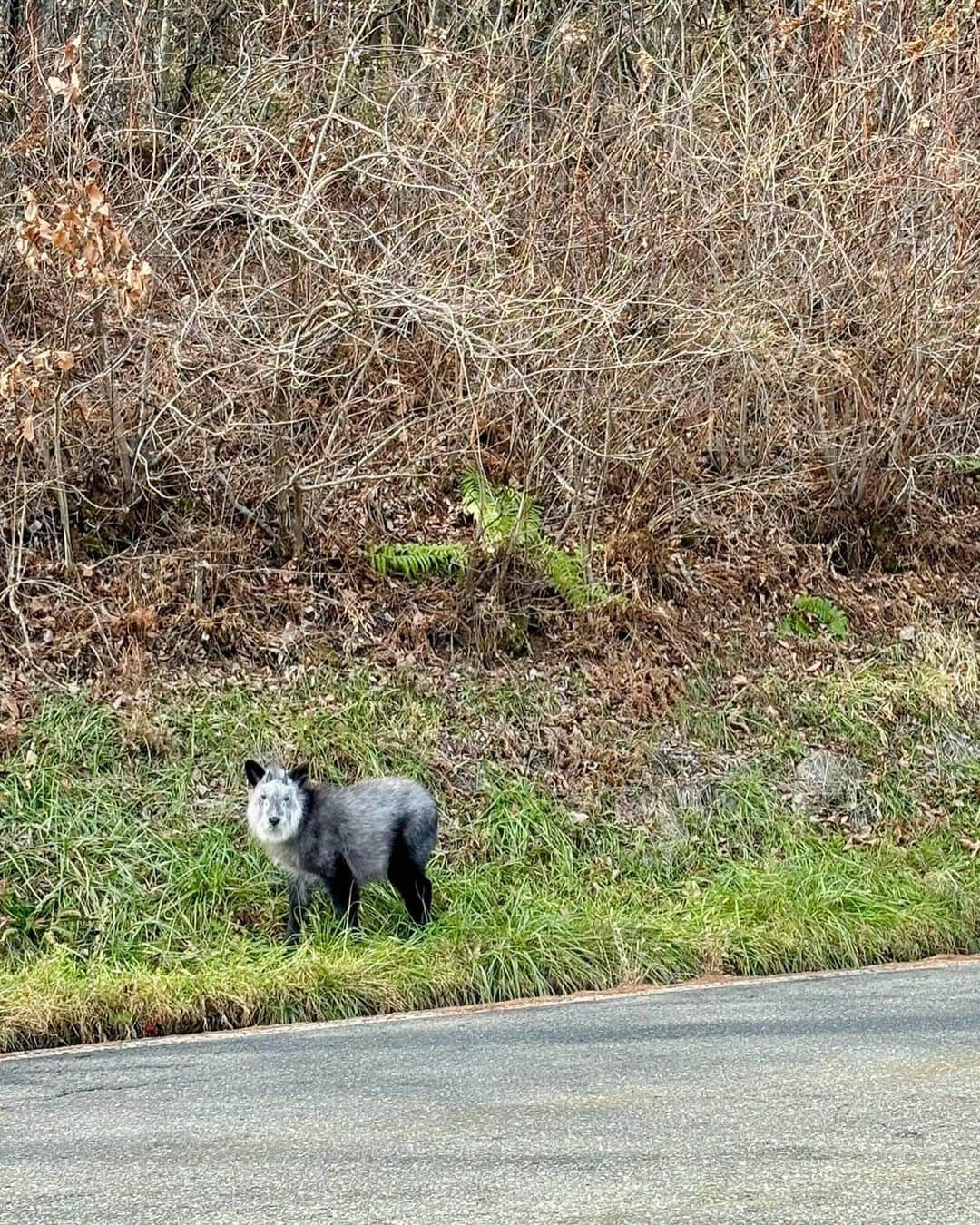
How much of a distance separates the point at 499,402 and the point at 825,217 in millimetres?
3367

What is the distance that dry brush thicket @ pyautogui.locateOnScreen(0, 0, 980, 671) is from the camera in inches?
492

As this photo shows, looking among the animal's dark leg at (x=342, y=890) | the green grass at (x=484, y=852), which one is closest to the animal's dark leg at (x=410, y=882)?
the green grass at (x=484, y=852)

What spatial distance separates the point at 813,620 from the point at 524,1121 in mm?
9670

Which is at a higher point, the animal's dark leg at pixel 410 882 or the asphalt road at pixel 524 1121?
the asphalt road at pixel 524 1121

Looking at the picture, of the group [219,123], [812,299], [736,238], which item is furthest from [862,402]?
[219,123]

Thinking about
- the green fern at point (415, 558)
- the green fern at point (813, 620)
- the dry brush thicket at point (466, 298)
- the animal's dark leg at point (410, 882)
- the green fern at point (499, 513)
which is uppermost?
the dry brush thicket at point (466, 298)

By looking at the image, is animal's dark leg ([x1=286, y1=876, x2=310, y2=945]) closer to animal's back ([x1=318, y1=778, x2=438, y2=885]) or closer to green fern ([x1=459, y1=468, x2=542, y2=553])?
animal's back ([x1=318, y1=778, x2=438, y2=885])

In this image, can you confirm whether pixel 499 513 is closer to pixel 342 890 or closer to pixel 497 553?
pixel 497 553

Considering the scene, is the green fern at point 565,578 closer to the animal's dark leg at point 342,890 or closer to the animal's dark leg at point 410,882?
the animal's dark leg at point 410,882

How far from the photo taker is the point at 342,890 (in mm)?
10383

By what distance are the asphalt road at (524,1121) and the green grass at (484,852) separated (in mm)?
750

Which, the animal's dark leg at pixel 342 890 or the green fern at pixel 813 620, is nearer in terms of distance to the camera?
the animal's dark leg at pixel 342 890

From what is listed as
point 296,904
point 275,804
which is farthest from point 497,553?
point 296,904

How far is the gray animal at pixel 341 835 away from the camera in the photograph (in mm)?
10258
